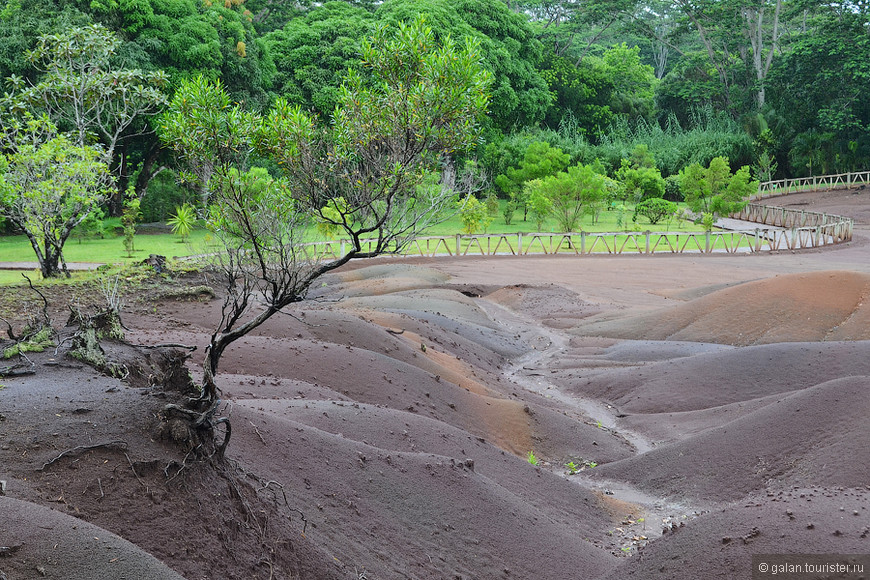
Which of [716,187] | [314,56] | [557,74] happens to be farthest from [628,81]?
[314,56]

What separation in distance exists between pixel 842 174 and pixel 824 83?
234 inches

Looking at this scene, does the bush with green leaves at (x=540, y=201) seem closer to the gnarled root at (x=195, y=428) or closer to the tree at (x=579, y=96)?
the tree at (x=579, y=96)

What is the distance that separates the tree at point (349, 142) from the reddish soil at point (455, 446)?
3.09 ft

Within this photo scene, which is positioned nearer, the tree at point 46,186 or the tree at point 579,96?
the tree at point 46,186

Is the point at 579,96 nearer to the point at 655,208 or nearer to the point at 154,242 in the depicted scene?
the point at 655,208

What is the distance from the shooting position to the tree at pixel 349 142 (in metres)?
6.74

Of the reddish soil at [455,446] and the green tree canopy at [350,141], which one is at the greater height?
the green tree canopy at [350,141]

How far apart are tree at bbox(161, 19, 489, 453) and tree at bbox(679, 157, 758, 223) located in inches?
1301

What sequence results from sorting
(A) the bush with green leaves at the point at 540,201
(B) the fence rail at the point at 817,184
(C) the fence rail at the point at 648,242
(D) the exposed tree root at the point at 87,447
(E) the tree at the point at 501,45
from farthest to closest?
(B) the fence rail at the point at 817,184, (E) the tree at the point at 501,45, (A) the bush with green leaves at the point at 540,201, (C) the fence rail at the point at 648,242, (D) the exposed tree root at the point at 87,447

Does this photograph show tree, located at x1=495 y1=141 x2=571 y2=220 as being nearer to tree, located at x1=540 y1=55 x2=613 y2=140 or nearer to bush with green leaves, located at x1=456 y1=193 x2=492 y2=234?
bush with green leaves, located at x1=456 y1=193 x2=492 y2=234

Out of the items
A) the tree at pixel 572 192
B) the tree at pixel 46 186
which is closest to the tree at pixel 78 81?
the tree at pixel 46 186

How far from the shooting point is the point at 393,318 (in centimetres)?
1642

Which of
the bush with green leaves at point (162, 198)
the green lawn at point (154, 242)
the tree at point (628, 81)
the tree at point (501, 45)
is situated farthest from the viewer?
the tree at point (628, 81)

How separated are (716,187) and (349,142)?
35636 millimetres
